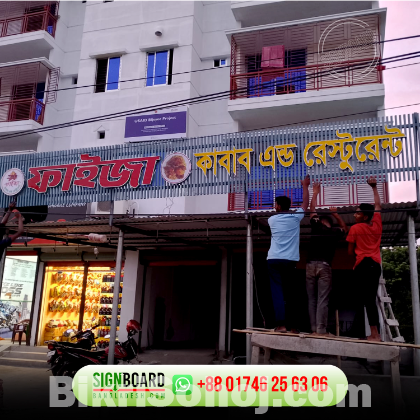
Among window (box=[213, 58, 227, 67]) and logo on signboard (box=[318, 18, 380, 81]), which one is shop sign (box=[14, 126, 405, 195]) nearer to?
logo on signboard (box=[318, 18, 380, 81])

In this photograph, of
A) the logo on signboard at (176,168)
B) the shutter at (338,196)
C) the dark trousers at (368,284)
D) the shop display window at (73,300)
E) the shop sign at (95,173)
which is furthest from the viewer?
the shop display window at (73,300)

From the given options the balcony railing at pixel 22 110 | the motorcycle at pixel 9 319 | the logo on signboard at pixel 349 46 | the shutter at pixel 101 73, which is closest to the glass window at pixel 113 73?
the shutter at pixel 101 73

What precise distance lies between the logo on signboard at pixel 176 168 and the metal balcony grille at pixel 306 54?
4724 mm

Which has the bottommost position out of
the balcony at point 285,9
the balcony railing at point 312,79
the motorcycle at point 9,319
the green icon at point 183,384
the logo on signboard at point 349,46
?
the green icon at point 183,384

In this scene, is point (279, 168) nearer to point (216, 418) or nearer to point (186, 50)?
point (216, 418)

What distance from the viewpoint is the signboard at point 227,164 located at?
7.95m

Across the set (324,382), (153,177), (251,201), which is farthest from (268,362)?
(251,201)

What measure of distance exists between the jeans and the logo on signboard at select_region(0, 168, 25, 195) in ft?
23.7

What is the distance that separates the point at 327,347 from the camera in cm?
624

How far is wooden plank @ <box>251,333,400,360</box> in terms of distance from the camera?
598 centimetres

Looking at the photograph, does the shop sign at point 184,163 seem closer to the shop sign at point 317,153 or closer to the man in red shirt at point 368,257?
the shop sign at point 317,153

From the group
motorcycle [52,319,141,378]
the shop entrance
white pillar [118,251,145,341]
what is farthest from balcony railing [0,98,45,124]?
motorcycle [52,319,141,378]

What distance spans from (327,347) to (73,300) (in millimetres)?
11100

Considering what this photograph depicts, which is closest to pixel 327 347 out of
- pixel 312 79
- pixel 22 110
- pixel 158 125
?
pixel 158 125
